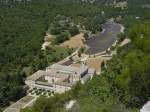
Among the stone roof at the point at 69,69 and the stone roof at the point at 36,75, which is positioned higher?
the stone roof at the point at 69,69

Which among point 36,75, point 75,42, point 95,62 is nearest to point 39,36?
point 75,42

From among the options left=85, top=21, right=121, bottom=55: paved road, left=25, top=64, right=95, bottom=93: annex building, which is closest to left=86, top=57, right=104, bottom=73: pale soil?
left=25, top=64, right=95, bottom=93: annex building

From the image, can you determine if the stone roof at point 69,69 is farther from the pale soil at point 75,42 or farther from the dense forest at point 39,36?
the pale soil at point 75,42

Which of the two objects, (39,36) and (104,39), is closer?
(39,36)

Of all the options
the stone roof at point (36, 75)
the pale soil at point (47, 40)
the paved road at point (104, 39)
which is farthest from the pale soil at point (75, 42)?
the stone roof at point (36, 75)

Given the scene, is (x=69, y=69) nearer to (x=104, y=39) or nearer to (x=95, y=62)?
(x=95, y=62)

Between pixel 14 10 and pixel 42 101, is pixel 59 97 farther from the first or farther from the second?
pixel 14 10
